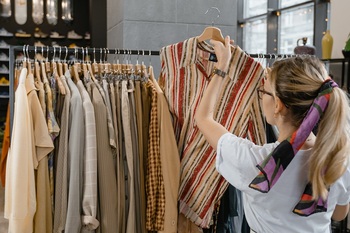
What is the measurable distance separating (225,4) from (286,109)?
404 cm

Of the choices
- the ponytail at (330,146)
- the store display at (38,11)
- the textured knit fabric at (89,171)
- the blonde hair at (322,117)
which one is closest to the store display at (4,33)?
the store display at (38,11)

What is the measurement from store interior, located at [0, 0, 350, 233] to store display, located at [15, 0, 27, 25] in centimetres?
2

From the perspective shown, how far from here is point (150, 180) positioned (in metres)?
1.94

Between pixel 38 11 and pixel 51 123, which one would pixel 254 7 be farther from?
pixel 51 123

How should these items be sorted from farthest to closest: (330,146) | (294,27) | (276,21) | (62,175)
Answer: (276,21) → (294,27) → (62,175) → (330,146)

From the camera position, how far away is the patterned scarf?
1229mm

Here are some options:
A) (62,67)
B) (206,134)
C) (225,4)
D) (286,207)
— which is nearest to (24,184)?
(62,67)

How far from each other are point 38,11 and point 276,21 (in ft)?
15.7

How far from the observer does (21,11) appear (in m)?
8.51

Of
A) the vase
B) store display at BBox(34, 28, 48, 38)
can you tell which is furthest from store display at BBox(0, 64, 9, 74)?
the vase

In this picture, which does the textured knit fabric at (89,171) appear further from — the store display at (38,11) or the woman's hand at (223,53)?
the store display at (38,11)

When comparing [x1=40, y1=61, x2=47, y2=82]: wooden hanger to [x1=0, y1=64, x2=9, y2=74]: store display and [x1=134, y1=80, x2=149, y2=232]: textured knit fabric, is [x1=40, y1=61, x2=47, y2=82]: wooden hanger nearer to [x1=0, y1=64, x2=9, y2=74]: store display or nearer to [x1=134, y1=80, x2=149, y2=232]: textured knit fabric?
[x1=134, y1=80, x2=149, y2=232]: textured knit fabric

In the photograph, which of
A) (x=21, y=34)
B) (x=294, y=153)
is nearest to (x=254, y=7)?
(x=21, y=34)

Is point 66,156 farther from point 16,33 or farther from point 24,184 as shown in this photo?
point 16,33
